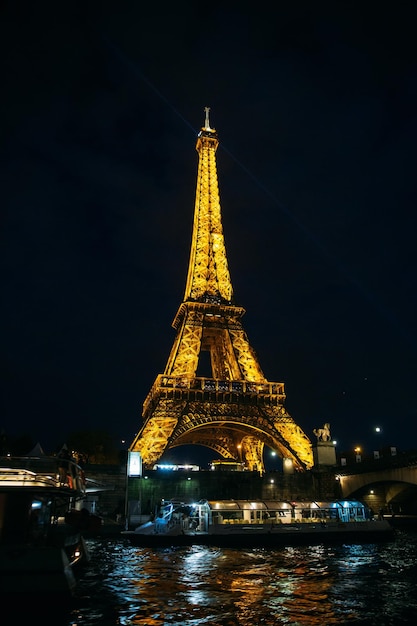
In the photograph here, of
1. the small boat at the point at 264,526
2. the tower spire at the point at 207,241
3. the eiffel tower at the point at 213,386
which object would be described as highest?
the tower spire at the point at 207,241

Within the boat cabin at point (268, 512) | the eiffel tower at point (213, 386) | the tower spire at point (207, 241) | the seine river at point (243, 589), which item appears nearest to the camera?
the seine river at point (243, 589)

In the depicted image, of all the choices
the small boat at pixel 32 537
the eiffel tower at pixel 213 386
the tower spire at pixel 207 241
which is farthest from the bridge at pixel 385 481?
the small boat at pixel 32 537

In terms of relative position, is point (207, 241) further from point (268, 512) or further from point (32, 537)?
point (32, 537)

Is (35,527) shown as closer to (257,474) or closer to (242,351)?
(257,474)

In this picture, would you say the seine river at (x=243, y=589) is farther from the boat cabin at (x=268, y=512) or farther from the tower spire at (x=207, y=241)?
the tower spire at (x=207, y=241)

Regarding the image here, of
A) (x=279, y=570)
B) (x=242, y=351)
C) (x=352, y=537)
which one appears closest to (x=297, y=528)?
(x=352, y=537)

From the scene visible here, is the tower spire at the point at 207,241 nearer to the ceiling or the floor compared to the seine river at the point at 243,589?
nearer to the ceiling
